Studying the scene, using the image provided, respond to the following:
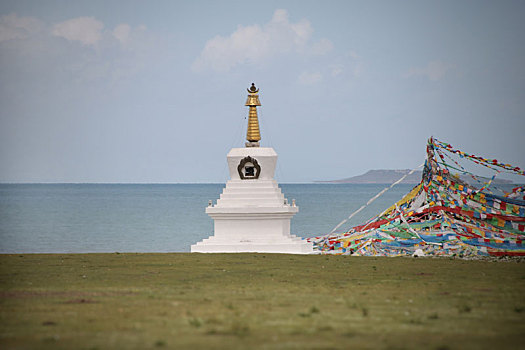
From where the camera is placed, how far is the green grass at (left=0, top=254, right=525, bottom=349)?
10414 mm

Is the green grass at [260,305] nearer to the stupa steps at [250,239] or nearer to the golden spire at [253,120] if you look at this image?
the stupa steps at [250,239]

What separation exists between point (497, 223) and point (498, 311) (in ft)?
53.3

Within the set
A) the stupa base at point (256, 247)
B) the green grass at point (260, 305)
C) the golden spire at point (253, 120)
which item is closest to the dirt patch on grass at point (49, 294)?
the green grass at point (260, 305)

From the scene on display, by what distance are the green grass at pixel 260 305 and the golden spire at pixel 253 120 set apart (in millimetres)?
9344

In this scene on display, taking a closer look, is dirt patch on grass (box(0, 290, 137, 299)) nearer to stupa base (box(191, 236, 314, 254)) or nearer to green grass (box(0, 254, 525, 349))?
green grass (box(0, 254, 525, 349))

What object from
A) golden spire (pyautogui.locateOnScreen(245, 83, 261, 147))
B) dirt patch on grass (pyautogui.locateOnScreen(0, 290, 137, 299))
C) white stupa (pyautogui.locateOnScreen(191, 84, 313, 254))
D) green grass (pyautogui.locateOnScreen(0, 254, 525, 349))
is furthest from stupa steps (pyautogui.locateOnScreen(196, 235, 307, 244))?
dirt patch on grass (pyautogui.locateOnScreen(0, 290, 137, 299))

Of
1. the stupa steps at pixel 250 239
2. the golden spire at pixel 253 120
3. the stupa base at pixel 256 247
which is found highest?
the golden spire at pixel 253 120

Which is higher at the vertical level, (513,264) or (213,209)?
(213,209)

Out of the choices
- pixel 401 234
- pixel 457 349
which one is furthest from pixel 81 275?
pixel 401 234

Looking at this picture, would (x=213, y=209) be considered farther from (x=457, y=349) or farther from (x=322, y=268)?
(x=457, y=349)

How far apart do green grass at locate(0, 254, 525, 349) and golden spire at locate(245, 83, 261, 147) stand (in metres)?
9.34

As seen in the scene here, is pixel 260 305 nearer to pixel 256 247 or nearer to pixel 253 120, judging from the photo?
pixel 256 247

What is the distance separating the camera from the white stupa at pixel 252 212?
93.7 feet

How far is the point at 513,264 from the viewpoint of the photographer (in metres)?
22.4
